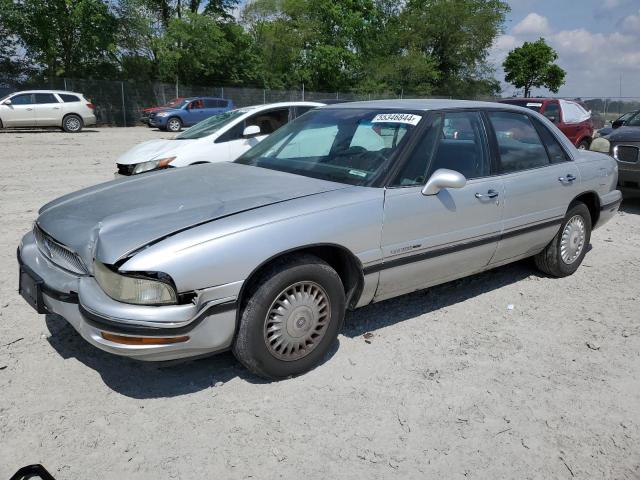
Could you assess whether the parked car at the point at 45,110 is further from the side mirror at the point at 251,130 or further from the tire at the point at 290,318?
the tire at the point at 290,318

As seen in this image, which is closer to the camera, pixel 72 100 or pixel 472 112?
pixel 472 112

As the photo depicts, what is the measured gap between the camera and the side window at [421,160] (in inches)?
141

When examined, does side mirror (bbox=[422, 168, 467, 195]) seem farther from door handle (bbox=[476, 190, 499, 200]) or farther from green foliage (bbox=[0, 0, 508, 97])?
green foliage (bbox=[0, 0, 508, 97])

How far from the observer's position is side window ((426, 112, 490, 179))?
3.85 meters

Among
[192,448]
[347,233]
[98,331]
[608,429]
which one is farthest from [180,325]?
[608,429]

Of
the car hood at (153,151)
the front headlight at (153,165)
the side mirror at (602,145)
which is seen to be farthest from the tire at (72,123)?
the side mirror at (602,145)

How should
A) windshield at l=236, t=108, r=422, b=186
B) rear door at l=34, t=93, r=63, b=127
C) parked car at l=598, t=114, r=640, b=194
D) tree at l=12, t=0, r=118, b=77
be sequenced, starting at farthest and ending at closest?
tree at l=12, t=0, r=118, b=77 < rear door at l=34, t=93, r=63, b=127 < parked car at l=598, t=114, r=640, b=194 < windshield at l=236, t=108, r=422, b=186

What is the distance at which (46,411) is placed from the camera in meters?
2.85

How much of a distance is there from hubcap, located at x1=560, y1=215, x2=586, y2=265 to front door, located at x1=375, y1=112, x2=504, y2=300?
119 centimetres

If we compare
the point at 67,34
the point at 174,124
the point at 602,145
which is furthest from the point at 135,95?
the point at 602,145

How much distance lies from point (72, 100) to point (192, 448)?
21424 millimetres

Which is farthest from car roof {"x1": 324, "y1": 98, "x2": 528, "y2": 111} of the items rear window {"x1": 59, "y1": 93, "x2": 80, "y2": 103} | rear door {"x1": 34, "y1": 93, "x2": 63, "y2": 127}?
A: rear window {"x1": 59, "y1": 93, "x2": 80, "y2": 103}

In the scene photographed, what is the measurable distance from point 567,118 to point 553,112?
14.2 inches

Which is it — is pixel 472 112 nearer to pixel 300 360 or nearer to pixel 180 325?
pixel 300 360
